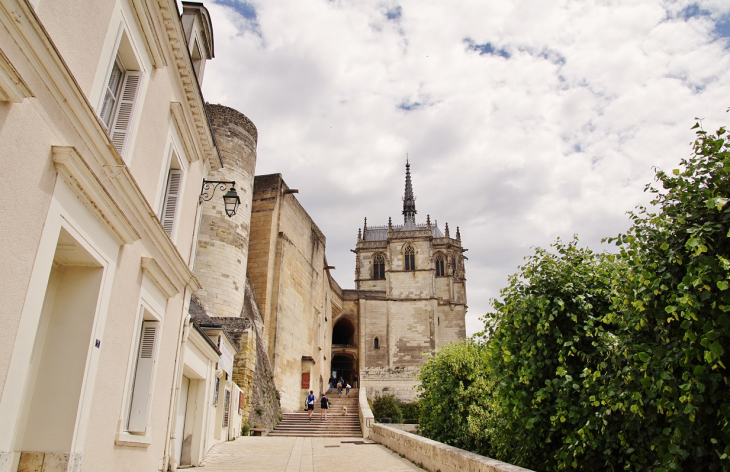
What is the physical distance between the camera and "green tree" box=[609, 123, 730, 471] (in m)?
3.62

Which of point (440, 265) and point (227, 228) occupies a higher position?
point (440, 265)

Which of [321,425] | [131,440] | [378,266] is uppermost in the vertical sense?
[378,266]

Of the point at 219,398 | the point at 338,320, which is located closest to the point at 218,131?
the point at 219,398

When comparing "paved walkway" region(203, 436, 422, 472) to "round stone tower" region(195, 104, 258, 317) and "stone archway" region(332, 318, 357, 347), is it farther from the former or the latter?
"stone archway" region(332, 318, 357, 347)

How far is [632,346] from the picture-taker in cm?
448

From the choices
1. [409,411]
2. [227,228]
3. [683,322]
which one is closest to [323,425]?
[227,228]

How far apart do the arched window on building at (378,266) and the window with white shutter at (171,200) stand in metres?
43.3

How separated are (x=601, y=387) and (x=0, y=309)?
4.92m

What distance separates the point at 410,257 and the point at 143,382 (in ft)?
135

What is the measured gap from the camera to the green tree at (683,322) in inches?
142

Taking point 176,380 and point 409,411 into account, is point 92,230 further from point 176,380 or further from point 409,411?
point 409,411

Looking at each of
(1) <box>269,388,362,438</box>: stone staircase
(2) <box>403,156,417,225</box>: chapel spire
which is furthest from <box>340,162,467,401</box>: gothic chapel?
(1) <box>269,388,362,438</box>: stone staircase

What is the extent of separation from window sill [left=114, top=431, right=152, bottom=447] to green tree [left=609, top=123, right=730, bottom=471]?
14.5ft

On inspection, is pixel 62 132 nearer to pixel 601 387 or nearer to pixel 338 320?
pixel 601 387
